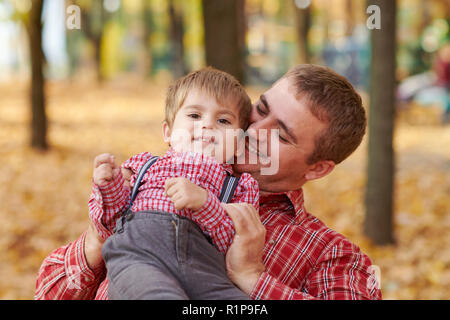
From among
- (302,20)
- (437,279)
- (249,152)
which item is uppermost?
(302,20)

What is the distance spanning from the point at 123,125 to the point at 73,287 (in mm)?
10302

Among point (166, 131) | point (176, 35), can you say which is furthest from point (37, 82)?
point (176, 35)

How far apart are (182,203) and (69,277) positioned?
0.71m

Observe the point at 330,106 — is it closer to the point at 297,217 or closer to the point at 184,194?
the point at 297,217

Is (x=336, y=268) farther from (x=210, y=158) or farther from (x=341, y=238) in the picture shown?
(x=210, y=158)

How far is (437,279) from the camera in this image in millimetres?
5012

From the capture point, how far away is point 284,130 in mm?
2088

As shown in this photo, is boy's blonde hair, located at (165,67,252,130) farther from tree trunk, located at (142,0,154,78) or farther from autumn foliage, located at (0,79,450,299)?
tree trunk, located at (142,0,154,78)

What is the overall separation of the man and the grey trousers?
17 centimetres

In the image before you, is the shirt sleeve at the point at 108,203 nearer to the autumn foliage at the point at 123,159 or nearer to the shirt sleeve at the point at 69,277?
the shirt sleeve at the point at 69,277

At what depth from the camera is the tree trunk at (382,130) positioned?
525 centimetres

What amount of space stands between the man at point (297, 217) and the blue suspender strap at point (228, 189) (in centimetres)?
12

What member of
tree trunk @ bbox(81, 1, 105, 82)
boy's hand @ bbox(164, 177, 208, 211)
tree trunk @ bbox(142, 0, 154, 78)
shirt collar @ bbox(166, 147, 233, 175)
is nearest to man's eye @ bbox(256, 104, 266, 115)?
shirt collar @ bbox(166, 147, 233, 175)
